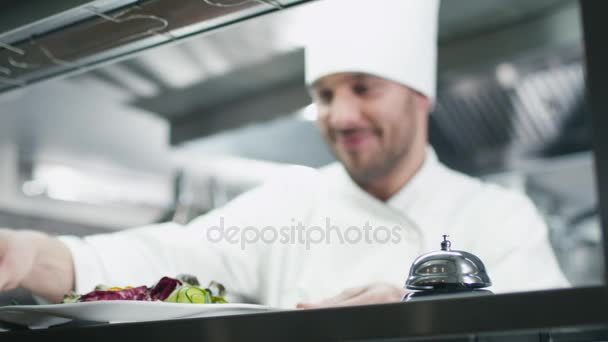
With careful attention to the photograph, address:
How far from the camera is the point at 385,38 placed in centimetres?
145

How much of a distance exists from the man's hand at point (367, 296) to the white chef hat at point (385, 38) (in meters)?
0.39

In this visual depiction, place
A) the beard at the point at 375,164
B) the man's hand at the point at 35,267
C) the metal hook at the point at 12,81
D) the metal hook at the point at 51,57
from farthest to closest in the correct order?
1. the man's hand at the point at 35,267
2. the beard at the point at 375,164
3. the metal hook at the point at 12,81
4. the metal hook at the point at 51,57

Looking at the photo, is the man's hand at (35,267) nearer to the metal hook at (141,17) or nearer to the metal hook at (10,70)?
the metal hook at (10,70)

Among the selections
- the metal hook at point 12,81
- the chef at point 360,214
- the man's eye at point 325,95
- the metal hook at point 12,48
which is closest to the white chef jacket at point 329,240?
the chef at point 360,214

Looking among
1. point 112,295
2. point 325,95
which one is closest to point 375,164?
point 325,95

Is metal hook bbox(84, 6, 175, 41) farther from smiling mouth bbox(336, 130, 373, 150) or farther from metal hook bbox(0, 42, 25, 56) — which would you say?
smiling mouth bbox(336, 130, 373, 150)

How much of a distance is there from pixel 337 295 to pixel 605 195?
906mm

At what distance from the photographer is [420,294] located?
781mm

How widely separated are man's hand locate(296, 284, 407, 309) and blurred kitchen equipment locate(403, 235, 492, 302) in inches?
22.1

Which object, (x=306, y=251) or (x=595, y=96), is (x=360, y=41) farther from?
(x=595, y=96)

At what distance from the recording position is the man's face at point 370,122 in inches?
57.0

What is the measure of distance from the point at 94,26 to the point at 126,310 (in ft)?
1.54

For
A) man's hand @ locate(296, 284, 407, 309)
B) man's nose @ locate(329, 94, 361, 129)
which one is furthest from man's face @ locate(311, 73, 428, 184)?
man's hand @ locate(296, 284, 407, 309)

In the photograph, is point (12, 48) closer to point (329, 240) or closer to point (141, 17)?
point (141, 17)
